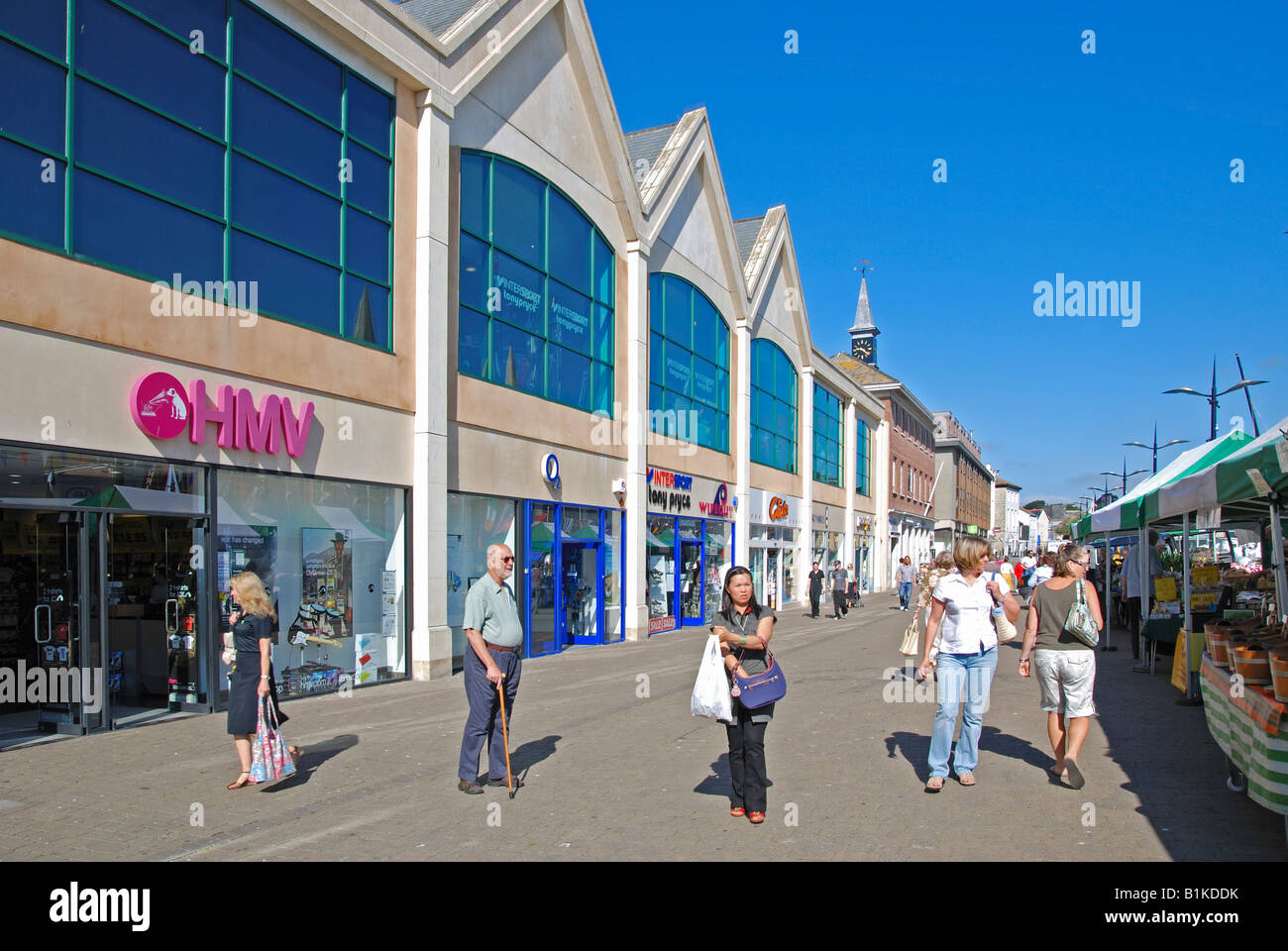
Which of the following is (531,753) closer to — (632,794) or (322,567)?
(632,794)

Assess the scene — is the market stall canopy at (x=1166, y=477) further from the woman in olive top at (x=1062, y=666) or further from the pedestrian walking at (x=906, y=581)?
the pedestrian walking at (x=906, y=581)

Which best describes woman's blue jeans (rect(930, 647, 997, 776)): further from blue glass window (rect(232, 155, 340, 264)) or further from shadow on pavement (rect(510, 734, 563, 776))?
blue glass window (rect(232, 155, 340, 264))

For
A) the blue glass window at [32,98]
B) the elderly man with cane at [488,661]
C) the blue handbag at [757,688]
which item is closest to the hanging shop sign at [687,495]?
the blue glass window at [32,98]

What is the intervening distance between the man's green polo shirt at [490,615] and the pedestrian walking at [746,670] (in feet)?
5.59

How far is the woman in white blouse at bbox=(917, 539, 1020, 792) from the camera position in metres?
7.11

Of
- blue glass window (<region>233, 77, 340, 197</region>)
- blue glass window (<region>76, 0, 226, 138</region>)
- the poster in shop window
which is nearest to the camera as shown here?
blue glass window (<region>76, 0, 226, 138</region>)

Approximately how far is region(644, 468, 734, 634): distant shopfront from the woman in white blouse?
13220mm

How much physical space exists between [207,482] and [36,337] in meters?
2.35

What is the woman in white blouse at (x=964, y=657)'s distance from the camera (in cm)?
711

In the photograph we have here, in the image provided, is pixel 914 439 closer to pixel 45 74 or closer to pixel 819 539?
pixel 819 539

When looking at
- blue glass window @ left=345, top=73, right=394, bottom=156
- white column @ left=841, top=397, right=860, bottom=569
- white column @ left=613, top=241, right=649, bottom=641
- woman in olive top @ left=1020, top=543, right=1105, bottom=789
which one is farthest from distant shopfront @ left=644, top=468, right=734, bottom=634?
white column @ left=841, top=397, right=860, bottom=569

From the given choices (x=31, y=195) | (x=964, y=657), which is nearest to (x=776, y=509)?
(x=964, y=657)

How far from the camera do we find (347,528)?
13.0 metres

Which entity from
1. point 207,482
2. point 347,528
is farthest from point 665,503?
point 207,482
